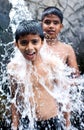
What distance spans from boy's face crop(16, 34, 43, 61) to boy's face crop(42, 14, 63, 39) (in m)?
0.85

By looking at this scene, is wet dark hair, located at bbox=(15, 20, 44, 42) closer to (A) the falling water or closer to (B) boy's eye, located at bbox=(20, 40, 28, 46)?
(B) boy's eye, located at bbox=(20, 40, 28, 46)

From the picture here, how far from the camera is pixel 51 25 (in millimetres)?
3871

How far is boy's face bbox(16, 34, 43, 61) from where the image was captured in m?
2.98

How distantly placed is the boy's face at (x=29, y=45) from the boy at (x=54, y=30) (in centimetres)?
86

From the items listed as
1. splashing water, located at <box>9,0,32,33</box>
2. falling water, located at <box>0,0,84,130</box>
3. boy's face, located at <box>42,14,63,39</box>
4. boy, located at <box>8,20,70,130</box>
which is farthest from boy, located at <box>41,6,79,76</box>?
splashing water, located at <box>9,0,32,33</box>

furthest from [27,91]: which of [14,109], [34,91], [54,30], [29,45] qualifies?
[54,30]

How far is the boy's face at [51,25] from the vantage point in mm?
3879

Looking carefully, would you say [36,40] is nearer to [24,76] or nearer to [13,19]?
[24,76]

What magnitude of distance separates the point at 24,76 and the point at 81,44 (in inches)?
117

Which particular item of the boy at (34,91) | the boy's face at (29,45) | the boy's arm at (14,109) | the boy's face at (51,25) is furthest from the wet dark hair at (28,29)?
the boy's face at (51,25)

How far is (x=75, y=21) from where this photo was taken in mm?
6180

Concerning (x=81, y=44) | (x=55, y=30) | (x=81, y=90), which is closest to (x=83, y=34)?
(x=81, y=44)

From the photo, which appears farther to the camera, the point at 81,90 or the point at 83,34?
the point at 83,34

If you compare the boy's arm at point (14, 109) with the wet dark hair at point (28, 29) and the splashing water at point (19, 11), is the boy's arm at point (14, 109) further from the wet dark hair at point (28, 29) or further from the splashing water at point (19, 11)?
the splashing water at point (19, 11)
